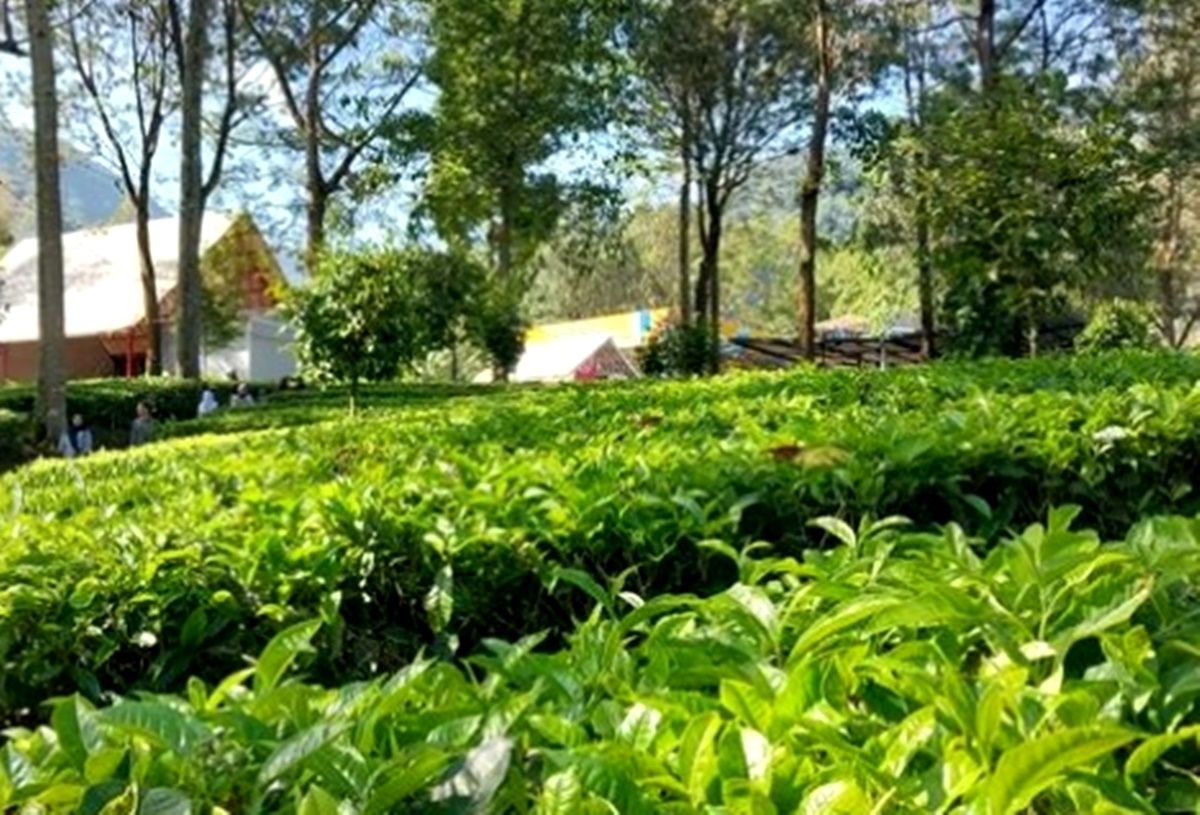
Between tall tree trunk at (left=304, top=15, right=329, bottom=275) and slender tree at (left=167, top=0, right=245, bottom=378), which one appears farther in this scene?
tall tree trunk at (left=304, top=15, right=329, bottom=275)

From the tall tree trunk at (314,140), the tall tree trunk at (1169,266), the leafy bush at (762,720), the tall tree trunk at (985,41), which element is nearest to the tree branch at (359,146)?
the tall tree trunk at (314,140)

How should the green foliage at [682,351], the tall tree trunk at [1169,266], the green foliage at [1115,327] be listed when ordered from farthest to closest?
the tall tree trunk at [1169,266], the green foliage at [682,351], the green foliage at [1115,327]

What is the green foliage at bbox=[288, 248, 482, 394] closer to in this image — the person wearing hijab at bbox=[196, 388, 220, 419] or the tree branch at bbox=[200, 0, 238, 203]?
the person wearing hijab at bbox=[196, 388, 220, 419]

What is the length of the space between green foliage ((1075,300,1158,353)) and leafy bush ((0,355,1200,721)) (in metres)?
19.7

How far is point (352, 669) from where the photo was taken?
2.38m

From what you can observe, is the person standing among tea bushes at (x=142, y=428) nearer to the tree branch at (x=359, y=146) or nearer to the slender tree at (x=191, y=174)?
the slender tree at (x=191, y=174)

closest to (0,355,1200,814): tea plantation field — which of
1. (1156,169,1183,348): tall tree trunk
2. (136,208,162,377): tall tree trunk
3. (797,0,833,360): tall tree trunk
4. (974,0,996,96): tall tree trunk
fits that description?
(797,0,833,360): tall tree trunk

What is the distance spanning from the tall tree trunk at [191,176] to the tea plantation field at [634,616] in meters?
15.5

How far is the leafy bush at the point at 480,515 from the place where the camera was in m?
2.30

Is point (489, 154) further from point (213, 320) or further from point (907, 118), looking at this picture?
point (213, 320)

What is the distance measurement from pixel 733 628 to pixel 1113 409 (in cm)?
252

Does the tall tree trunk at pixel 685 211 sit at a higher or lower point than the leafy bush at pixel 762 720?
higher

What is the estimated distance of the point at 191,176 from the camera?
19.7m

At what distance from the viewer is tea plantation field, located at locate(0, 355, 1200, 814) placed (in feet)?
3.35
